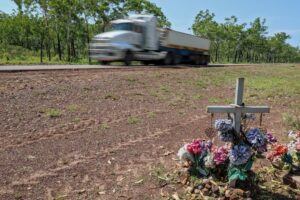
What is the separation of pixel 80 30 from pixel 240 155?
143 feet

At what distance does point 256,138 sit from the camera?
426 centimetres

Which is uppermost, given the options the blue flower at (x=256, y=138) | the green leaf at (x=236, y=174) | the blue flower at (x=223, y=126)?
the blue flower at (x=223, y=126)

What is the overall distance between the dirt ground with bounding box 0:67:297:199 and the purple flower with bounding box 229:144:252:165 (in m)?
0.97

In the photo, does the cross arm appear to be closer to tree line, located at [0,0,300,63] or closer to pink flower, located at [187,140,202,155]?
pink flower, located at [187,140,202,155]

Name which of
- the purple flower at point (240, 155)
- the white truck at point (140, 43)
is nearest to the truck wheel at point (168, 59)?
the white truck at point (140, 43)

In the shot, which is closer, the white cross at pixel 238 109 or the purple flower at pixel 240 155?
the purple flower at pixel 240 155

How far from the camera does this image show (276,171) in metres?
5.07

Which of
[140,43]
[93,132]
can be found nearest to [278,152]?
[93,132]

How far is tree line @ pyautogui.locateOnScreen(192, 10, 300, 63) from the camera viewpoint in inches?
2734

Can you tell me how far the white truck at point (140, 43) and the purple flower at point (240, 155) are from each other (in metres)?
19.4

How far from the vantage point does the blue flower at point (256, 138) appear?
14.0ft

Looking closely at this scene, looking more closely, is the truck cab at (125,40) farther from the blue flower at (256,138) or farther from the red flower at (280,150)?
the blue flower at (256,138)

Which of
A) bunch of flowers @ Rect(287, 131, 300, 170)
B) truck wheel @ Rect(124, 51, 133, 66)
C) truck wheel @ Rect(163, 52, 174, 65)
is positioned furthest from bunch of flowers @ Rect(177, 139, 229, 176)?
truck wheel @ Rect(163, 52, 174, 65)

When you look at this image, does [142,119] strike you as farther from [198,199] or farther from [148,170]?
[198,199]
